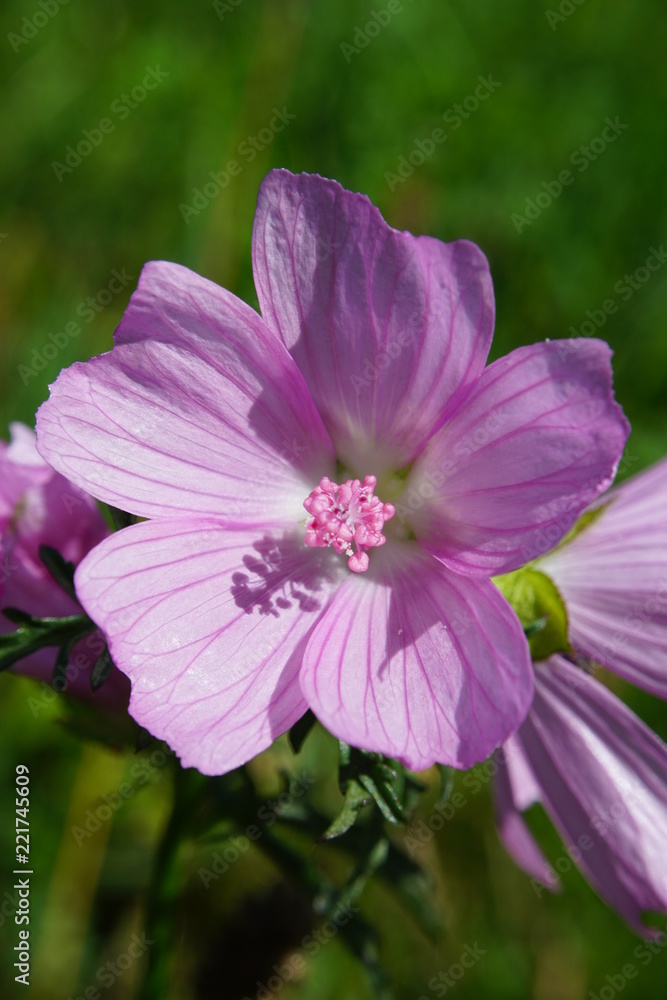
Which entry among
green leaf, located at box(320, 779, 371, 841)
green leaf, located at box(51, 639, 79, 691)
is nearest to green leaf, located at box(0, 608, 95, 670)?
green leaf, located at box(51, 639, 79, 691)

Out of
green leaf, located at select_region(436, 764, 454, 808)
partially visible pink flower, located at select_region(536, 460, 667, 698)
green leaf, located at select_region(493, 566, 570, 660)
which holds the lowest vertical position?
green leaf, located at select_region(436, 764, 454, 808)

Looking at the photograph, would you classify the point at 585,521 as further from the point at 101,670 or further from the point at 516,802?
the point at 101,670

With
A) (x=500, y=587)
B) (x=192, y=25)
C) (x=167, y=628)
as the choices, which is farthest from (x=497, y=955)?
(x=192, y=25)

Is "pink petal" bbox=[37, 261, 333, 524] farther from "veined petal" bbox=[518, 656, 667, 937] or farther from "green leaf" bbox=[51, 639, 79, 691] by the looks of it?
"veined petal" bbox=[518, 656, 667, 937]

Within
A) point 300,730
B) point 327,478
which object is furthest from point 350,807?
point 327,478

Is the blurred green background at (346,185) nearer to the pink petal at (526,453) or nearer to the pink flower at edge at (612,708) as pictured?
the pink flower at edge at (612,708)

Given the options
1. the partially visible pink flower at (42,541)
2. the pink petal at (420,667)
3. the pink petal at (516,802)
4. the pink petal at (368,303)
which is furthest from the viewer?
the pink petal at (516,802)

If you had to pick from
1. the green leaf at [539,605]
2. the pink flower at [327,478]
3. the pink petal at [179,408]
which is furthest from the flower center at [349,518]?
the green leaf at [539,605]

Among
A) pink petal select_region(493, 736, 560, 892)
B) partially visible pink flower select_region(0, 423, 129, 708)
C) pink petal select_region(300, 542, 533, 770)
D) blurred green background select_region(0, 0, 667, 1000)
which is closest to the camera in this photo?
pink petal select_region(300, 542, 533, 770)
